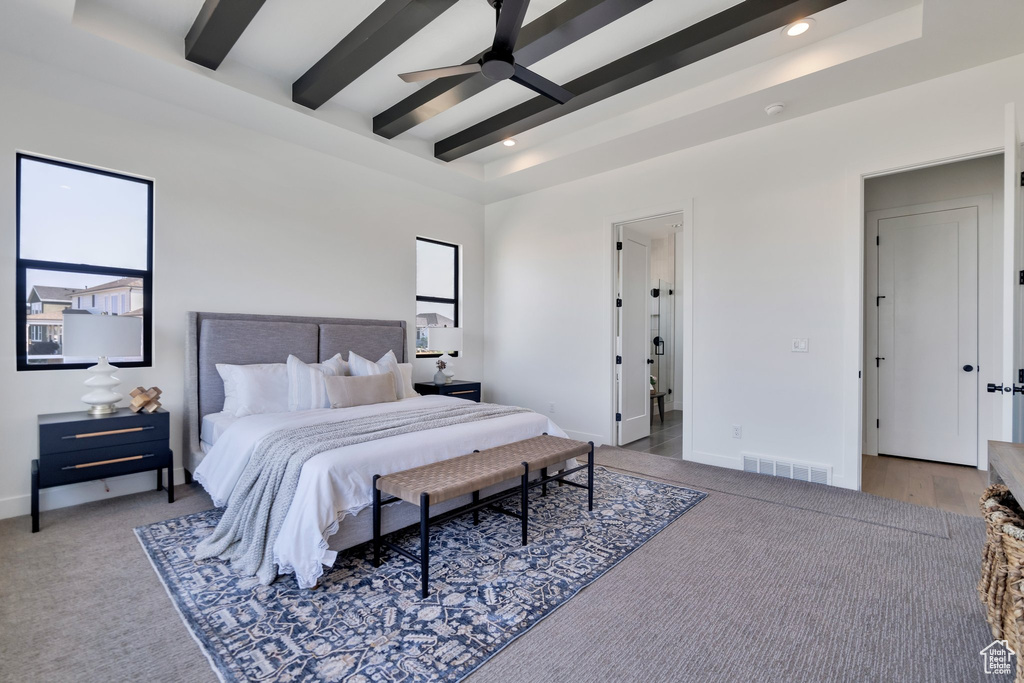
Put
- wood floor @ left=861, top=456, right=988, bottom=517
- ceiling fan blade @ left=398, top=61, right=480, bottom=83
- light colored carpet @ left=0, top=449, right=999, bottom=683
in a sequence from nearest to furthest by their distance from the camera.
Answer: light colored carpet @ left=0, top=449, right=999, bottom=683, ceiling fan blade @ left=398, top=61, right=480, bottom=83, wood floor @ left=861, top=456, right=988, bottom=517

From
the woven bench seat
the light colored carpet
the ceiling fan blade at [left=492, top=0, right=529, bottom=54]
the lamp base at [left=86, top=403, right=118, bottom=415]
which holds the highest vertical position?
the ceiling fan blade at [left=492, top=0, right=529, bottom=54]

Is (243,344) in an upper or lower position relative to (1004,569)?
upper

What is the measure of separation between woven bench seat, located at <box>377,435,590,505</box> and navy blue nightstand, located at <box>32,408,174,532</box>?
1902 mm

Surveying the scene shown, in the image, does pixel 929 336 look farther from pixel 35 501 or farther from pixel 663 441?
pixel 35 501

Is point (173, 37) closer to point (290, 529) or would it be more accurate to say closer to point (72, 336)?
point (72, 336)

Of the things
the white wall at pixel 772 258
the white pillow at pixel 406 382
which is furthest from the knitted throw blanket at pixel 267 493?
the white wall at pixel 772 258

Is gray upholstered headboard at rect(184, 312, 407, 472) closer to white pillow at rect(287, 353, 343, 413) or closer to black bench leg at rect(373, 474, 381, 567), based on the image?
white pillow at rect(287, 353, 343, 413)

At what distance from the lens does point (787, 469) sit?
386 centimetres

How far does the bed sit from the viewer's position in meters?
2.23

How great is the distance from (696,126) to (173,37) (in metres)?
3.81

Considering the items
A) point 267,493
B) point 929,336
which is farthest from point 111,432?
point 929,336

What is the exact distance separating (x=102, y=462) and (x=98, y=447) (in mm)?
101

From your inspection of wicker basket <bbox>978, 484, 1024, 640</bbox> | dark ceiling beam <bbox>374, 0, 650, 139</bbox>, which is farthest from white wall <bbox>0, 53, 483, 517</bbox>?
wicker basket <bbox>978, 484, 1024, 640</bbox>

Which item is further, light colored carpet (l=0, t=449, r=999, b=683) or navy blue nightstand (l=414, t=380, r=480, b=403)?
navy blue nightstand (l=414, t=380, r=480, b=403)
